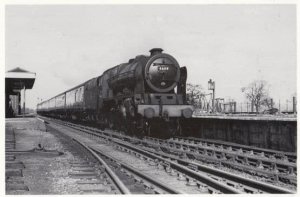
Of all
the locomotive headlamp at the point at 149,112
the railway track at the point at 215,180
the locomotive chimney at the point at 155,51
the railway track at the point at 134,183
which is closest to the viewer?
the railway track at the point at 215,180

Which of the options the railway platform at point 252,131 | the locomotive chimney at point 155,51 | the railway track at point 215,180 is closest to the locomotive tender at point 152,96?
the locomotive chimney at point 155,51

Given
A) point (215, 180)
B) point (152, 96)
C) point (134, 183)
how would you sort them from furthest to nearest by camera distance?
point (152, 96) → point (134, 183) → point (215, 180)

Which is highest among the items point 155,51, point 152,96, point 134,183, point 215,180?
point 155,51

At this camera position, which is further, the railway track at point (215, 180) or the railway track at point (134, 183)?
the railway track at point (134, 183)

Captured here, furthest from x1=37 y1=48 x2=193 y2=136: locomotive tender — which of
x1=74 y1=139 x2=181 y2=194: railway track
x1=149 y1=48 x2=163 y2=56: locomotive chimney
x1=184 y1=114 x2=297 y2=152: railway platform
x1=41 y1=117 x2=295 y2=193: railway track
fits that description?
x1=74 y1=139 x2=181 y2=194: railway track

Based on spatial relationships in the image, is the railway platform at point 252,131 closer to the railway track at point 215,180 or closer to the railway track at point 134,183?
the railway track at point 215,180

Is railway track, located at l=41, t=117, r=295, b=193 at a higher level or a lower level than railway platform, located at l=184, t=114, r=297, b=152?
lower

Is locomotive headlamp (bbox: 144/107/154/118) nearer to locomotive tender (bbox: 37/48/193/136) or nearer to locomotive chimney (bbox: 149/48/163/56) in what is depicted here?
locomotive tender (bbox: 37/48/193/136)

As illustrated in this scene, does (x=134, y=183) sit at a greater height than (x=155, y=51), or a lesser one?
lesser

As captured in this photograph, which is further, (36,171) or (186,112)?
(186,112)

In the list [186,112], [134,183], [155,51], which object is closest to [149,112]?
[186,112]

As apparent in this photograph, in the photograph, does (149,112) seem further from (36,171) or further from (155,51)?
(36,171)

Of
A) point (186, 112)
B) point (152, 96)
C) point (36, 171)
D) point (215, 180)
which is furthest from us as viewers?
point (152, 96)

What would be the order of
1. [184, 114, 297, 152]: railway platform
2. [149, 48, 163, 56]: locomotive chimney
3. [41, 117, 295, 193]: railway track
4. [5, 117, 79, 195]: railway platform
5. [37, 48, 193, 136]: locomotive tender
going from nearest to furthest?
[41, 117, 295, 193]: railway track → [5, 117, 79, 195]: railway platform → [184, 114, 297, 152]: railway platform → [37, 48, 193, 136]: locomotive tender → [149, 48, 163, 56]: locomotive chimney
